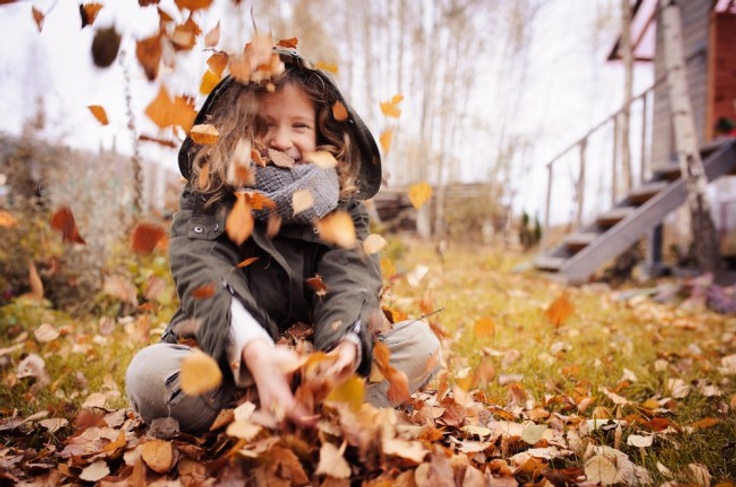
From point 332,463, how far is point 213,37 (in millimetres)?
1060

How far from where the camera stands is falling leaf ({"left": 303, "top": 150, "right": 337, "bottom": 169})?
149cm

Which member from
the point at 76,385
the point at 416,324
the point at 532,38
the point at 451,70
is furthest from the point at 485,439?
the point at 532,38

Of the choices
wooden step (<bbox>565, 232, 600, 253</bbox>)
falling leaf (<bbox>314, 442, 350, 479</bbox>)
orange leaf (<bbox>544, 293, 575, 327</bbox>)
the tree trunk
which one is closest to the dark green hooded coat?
falling leaf (<bbox>314, 442, 350, 479</bbox>)

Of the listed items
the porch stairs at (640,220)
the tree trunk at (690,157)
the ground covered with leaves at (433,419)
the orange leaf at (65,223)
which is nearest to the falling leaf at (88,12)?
the orange leaf at (65,223)

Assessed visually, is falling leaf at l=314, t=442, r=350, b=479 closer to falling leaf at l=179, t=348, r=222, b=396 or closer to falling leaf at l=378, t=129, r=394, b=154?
falling leaf at l=179, t=348, r=222, b=396

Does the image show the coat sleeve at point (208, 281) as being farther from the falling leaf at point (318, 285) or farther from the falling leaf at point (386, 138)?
the falling leaf at point (386, 138)

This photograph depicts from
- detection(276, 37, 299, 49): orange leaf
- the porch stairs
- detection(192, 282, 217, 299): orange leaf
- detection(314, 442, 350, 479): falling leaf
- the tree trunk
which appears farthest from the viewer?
the porch stairs

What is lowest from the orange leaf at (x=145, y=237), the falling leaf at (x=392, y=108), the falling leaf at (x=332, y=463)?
the falling leaf at (x=332, y=463)

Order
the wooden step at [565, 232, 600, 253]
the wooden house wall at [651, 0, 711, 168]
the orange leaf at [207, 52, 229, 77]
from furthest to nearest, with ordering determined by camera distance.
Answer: the wooden house wall at [651, 0, 711, 168], the wooden step at [565, 232, 600, 253], the orange leaf at [207, 52, 229, 77]

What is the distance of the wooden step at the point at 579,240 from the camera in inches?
235

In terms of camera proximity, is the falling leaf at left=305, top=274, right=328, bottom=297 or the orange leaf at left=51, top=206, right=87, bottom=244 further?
the falling leaf at left=305, top=274, right=328, bottom=297

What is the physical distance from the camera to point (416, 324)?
161 cm

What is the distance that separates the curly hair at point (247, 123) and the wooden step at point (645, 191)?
522 cm

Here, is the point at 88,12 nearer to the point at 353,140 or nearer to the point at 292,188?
the point at 292,188
